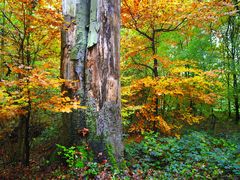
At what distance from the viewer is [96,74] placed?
3861 millimetres

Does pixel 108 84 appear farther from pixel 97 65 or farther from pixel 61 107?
pixel 61 107

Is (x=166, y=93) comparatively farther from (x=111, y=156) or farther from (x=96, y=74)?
(x=111, y=156)

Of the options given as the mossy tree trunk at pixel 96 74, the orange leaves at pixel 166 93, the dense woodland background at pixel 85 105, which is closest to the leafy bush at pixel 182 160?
the dense woodland background at pixel 85 105

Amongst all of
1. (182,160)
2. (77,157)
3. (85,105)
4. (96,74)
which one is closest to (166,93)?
(182,160)

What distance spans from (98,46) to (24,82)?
1.54m

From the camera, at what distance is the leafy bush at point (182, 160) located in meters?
3.69

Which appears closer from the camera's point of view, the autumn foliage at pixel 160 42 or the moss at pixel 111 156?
the moss at pixel 111 156

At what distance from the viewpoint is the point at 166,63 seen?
6750 millimetres

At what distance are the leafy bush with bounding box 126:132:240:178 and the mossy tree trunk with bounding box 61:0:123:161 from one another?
735 millimetres

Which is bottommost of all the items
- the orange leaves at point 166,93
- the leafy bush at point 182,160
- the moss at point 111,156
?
the leafy bush at point 182,160

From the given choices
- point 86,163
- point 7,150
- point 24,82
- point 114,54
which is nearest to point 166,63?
point 114,54

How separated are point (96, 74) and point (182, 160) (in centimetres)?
265

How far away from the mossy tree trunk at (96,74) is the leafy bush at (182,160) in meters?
0.74

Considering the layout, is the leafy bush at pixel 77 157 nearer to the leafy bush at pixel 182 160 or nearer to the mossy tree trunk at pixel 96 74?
the mossy tree trunk at pixel 96 74
